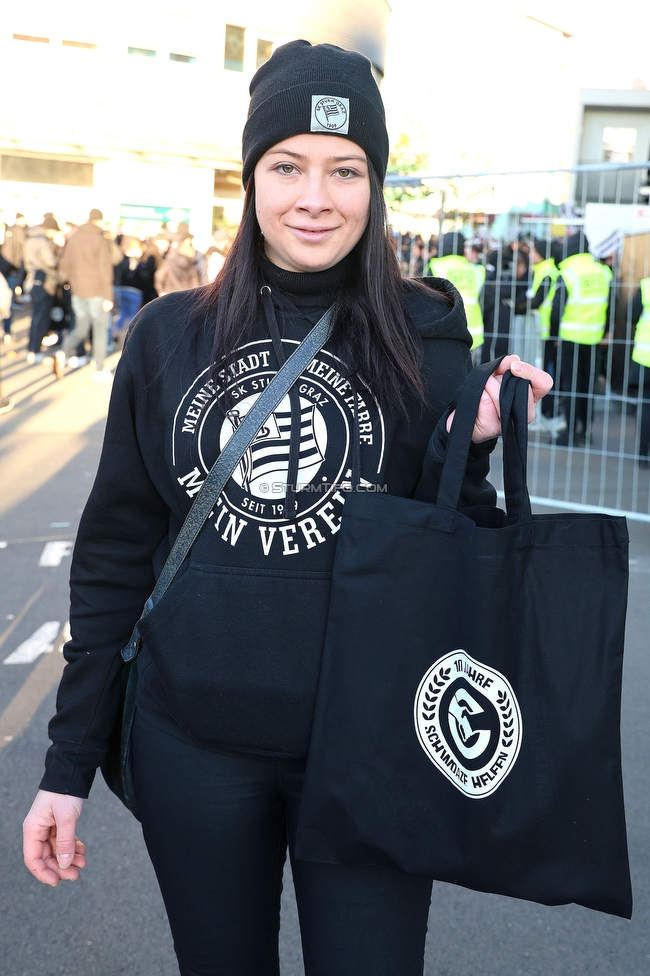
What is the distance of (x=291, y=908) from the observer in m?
2.98

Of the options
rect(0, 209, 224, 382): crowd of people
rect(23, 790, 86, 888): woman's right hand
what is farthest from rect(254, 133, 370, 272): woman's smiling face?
rect(0, 209, 224, 382): crowd of people

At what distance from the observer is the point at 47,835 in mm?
1781

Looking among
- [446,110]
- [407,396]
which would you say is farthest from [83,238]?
[446,110]

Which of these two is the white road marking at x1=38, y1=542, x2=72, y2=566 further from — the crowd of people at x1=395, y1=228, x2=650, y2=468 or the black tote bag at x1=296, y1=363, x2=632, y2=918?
the black tote bag at x1=296, y1=363, x2=632, y2=918

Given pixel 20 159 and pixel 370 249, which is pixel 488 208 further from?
pixel 20 159

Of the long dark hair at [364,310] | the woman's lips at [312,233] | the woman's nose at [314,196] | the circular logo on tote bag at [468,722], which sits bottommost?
the circular logo on tote bag at [468,722]

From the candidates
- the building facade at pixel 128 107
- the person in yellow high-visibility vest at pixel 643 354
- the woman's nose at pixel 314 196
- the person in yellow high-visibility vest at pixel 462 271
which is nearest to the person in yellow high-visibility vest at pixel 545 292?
the person in yellow high-visibility vest at pixel 462 271

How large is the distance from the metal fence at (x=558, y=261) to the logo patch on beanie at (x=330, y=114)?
240 inches

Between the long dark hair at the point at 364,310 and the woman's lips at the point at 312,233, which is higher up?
the woman's lips at the point at 312,233

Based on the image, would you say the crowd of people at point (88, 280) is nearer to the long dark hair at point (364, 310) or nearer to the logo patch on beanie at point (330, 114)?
the long dark hair at point (364, 310)

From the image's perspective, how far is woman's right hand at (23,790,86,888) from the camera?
176cm

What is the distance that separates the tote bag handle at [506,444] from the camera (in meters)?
1.43

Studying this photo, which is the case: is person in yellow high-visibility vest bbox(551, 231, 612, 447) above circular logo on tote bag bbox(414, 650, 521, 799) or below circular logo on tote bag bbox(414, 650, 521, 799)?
above

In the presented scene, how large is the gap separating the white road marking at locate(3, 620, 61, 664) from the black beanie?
3350 mm
